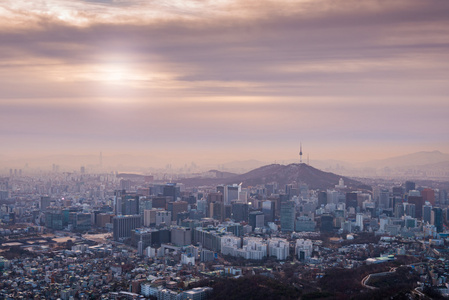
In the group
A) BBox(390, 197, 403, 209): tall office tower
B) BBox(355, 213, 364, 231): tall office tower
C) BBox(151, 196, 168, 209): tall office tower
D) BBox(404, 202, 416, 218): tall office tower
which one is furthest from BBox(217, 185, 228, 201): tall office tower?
BBox(404, 202, 416, 218): tall office tower

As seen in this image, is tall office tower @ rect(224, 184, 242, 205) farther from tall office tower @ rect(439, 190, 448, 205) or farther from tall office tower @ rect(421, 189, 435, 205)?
tall office tower @ rect(439, 190, 448, 205)

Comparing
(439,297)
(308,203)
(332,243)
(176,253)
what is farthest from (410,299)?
(308,203)

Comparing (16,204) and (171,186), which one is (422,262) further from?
(16,204)

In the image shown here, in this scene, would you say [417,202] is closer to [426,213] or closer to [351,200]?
[426,213]

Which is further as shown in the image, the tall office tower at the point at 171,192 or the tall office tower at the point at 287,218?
the tall office tower at the point at 171,192

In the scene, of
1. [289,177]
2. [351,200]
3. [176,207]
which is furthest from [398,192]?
[176,207]

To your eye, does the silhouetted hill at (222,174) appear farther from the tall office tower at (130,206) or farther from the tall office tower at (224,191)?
the tall office tower at (130,206)

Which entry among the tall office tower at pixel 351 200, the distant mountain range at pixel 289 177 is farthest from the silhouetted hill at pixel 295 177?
the tall office tower at pixel 351 200
